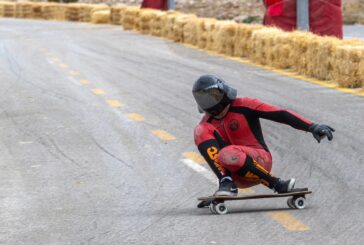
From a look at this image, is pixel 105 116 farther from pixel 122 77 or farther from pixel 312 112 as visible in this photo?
pixel 122 77

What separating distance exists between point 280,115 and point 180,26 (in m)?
26.1

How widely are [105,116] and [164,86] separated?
445 cm

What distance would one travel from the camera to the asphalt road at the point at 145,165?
22.9ft

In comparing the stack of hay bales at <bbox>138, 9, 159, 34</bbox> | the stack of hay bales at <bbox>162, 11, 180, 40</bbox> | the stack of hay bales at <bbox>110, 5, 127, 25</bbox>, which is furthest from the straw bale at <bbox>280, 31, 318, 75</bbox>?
the stack of hay bales at <bbox>110, 5, 127, 25</bbox>

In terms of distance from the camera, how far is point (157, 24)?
37969 mm

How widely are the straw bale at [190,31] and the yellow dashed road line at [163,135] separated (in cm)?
1889

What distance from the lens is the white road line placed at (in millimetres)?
9086

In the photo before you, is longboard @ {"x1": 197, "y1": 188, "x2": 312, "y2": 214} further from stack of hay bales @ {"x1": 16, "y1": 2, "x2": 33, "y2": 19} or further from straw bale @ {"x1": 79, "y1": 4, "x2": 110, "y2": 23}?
stack of hay bales @ {"x1": 16, "y1": 2, "x2": 33, "y2": 19}

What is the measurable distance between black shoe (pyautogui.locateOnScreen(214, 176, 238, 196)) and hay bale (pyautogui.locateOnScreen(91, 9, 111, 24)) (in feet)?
151

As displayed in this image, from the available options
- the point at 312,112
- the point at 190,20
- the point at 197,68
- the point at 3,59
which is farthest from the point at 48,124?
the point at 190,20

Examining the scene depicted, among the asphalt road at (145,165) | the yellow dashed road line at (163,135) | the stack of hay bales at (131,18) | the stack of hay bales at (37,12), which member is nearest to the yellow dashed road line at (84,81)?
the asphalt road at (145,165)

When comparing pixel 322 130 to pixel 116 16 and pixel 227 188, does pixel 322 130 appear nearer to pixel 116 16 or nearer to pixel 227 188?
pixel 227 188

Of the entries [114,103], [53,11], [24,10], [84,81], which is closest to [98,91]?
[114,103]

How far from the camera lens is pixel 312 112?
1412 centimetres
